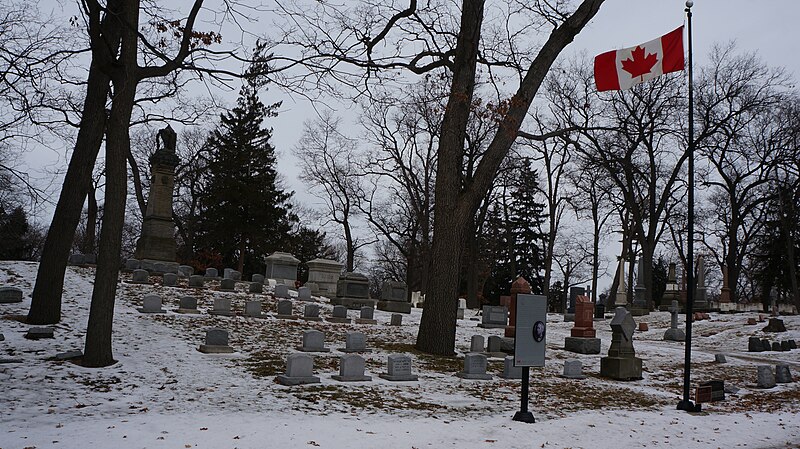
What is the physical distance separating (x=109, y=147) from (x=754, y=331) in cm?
2336

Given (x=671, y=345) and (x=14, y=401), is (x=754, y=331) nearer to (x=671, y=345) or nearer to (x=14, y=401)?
(x=671, y=345)

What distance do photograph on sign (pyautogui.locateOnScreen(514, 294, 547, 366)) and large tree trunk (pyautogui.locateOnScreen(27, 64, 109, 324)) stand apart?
29.6 ft

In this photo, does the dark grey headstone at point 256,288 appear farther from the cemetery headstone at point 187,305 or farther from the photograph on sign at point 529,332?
the photograph on sign at point 529,332

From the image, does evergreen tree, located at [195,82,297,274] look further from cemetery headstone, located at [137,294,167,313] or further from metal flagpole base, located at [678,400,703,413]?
metal flagpole base, located at [678,400,703,413]

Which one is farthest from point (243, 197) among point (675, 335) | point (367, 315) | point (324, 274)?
point (675, 335)

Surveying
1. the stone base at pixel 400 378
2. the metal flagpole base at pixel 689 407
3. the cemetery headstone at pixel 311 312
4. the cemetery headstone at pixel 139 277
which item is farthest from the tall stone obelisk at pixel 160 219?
the metal flagpole base at pixel 689 407

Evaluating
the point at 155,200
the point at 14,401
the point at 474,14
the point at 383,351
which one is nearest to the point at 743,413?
the point at 383,351

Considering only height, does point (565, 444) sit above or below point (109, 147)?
below

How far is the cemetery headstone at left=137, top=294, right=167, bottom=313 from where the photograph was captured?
15.0 meters

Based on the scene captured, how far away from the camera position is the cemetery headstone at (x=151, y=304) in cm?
1504

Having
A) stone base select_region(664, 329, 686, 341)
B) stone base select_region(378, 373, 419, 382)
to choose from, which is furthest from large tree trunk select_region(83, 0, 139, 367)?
stone base select_region(664, 329, 686, 341)

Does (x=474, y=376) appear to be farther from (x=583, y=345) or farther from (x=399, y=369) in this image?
(x=583, y=345)

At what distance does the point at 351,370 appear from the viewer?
10422 millimetres

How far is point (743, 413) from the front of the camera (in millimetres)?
→ 10500
